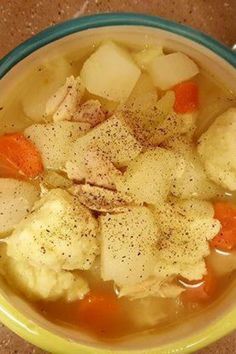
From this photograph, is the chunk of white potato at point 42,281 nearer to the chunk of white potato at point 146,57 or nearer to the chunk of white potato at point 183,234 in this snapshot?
the chunk of white potato at point 183,234


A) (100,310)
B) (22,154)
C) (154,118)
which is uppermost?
(154,118)

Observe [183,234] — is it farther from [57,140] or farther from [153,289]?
[57,140]

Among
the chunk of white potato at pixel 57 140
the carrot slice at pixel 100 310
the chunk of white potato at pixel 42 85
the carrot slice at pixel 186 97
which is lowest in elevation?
the carrot slice at pixel 100 310

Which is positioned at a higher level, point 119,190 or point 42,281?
point 119,190

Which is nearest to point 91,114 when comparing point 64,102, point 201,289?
point 64,102

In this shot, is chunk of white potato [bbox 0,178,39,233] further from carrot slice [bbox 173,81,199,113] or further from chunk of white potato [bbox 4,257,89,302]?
carrot slice [bbox 173,81,199,113]

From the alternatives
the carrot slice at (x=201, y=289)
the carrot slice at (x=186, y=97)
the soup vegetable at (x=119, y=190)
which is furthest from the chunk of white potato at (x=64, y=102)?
the carrot slice at (x=201, y=289)

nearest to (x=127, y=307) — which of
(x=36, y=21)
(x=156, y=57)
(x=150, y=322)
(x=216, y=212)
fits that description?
(x=150, y=322)
